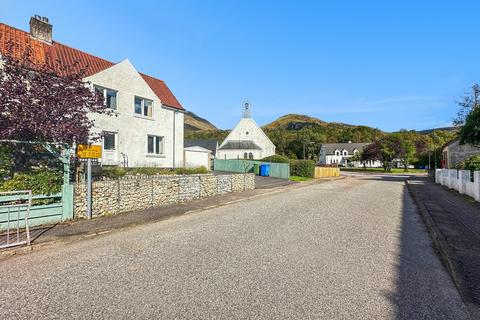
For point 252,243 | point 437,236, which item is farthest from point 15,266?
Answer: point 437,236

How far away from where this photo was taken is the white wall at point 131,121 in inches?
905

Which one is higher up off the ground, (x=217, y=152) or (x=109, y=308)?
(x=217, y=152)

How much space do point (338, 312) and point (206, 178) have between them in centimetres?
1295

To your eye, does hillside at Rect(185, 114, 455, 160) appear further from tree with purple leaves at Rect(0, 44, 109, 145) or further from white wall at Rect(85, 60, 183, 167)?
tree with purple leaves at Rect(0, 44, 109, 145)

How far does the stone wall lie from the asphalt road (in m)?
2.17

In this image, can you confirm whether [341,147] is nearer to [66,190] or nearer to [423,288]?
[66,190]

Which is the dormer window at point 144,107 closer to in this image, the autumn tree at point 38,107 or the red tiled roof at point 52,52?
the red tiled roof at point 52,52

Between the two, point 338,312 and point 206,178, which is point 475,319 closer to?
point 338,312

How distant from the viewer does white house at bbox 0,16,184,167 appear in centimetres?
2216

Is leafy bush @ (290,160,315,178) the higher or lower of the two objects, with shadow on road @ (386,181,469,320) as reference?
higher

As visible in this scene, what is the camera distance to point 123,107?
24031 millimetres

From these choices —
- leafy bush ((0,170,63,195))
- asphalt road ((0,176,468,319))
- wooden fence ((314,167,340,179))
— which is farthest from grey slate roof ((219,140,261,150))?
asphalt road ((0,176,468,319))

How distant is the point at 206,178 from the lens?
16594 millimetres

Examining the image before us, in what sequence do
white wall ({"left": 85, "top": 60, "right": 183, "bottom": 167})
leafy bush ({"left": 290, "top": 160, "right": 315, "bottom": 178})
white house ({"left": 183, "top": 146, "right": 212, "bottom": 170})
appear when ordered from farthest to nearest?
1. leafy bush ({"left": 290, "top": 160, "right": 315, "bottom": 178})
2. white house ({"left": 183, "top": 146, "right": 212, "bottom": 170})
3. white wall ({"left": 85, "top": 60, "right": 183, "bottom": 167})
